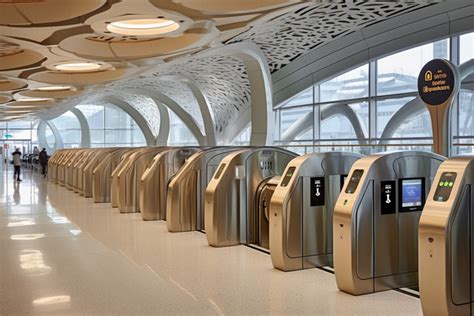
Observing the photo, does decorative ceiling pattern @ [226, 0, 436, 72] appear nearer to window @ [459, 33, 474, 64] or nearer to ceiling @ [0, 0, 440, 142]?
ceiling @ [0, 0, 440, 142]

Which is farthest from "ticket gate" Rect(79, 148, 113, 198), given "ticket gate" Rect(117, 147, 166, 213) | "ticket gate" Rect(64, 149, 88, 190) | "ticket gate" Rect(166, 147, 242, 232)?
"ticket gate" Rect(166, 147, 242, 232)

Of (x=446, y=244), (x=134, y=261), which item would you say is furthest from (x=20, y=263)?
(x=446, y=244)

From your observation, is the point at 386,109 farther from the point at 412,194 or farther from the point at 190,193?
the point at 412,194

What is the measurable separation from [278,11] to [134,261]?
7.47m

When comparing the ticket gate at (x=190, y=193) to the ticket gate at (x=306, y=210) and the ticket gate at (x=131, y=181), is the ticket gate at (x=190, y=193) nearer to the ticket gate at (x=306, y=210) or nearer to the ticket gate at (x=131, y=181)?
the ticket gate at (x=131, y=181)

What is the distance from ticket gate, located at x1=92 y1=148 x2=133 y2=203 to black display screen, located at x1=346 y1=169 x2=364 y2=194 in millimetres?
9330

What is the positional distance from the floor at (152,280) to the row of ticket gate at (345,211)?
292 millimetres

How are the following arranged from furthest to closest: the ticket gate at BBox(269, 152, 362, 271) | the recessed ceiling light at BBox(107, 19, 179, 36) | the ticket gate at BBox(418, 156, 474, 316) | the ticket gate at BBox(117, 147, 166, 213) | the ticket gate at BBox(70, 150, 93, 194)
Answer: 1. the ticket gate at BBox(70, 150, 93, 194)
2. the recessed ceiling light at BBox(107, 19, 179, 36)
3. the ticket gate at BBox(117, 147, 166, 213)
4. the ticket gate at BBox(269, 152, 362, 271)
5. the ticket gate at BBox(418, 156, 474, 316)

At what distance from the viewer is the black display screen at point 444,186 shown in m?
4.17

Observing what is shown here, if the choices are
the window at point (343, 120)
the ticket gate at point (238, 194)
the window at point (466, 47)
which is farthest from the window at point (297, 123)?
the ticket gate at point (238, 194)

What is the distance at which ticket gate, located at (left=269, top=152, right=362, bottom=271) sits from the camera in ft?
19.5

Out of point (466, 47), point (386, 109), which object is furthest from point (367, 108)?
point (466, 47)

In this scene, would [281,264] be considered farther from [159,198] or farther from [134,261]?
[159,198]

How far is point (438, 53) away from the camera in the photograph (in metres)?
19.3
